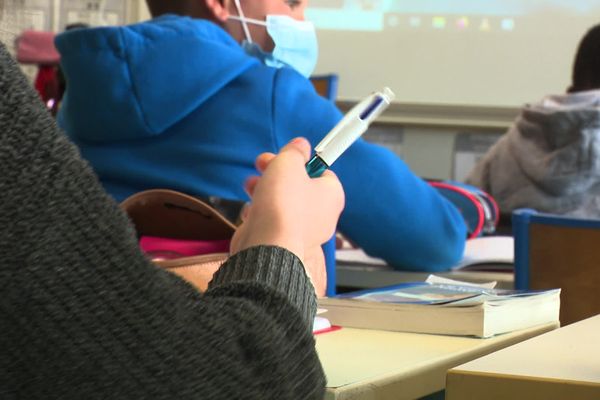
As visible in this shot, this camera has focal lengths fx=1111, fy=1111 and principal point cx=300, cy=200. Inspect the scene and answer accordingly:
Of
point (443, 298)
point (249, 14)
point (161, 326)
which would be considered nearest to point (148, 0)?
point (249, 14)

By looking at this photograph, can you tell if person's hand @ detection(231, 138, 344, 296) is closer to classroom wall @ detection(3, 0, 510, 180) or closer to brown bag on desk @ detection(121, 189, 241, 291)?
brown bag on desk @ detection(121, 189, 241, 291)

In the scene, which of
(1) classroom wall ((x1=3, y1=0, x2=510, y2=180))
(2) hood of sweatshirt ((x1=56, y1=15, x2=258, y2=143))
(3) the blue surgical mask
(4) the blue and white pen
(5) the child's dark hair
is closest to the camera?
(4) the blue and white pen

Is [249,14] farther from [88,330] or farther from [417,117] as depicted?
[417,117]

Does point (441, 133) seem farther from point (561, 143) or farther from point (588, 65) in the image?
point (561, 143)

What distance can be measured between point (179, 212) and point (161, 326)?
71cm

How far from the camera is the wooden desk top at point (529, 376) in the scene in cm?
73

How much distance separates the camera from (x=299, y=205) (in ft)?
2.70

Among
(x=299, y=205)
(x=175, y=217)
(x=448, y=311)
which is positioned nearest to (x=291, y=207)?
(x=299, y=205)

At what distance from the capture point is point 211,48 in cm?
175

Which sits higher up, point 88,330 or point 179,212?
point 88,330

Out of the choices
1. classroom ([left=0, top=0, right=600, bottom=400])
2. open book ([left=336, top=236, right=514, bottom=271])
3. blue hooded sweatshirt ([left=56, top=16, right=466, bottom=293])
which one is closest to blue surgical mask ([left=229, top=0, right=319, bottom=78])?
classroom ([left=0, top=0, right=600, bottom=400])

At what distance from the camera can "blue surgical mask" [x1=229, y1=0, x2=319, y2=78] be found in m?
1.95

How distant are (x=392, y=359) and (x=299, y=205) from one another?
17 cm

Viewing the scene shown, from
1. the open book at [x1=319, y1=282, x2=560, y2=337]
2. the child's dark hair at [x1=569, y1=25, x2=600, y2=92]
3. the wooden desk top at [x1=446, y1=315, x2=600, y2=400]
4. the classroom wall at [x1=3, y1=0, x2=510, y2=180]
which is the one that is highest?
the wooden desk top at [x1=446, y1=315, x2=600, y2=400]
